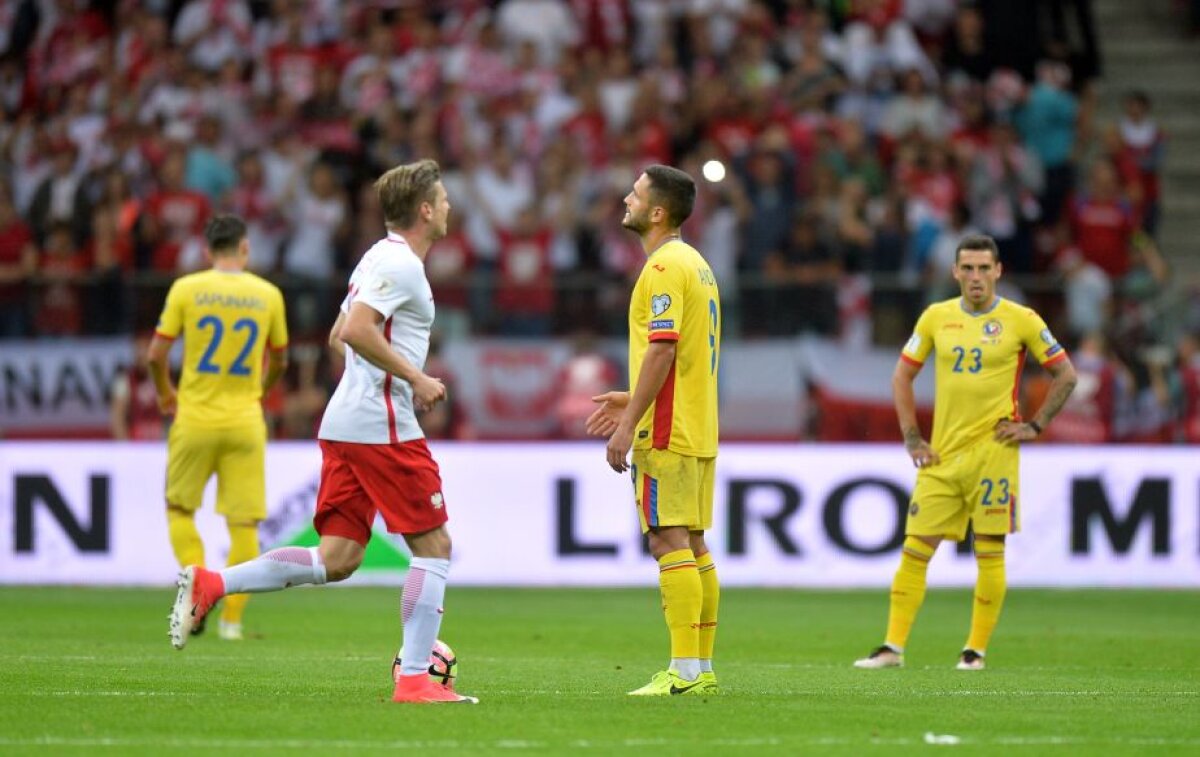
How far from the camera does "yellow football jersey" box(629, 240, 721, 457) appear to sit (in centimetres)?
899

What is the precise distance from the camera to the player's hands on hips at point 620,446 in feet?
28.8

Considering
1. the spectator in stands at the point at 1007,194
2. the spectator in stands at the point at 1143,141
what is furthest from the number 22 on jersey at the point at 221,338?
the spectator in stands at the point at 1143,141

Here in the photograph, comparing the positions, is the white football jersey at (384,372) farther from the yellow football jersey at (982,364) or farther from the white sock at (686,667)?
the yellow football jersey at (982,364)

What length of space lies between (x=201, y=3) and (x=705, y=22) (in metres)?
5.82

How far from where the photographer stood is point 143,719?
Result: 8.01m

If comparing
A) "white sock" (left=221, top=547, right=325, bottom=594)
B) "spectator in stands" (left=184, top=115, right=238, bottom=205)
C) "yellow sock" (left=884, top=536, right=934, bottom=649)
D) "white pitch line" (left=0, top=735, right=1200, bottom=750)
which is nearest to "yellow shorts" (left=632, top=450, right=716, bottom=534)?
"white sock" (left=221, top=547, right=325, bottom=594)

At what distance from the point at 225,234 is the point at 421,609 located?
4.93 metres

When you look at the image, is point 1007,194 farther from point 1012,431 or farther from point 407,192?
point 407,192

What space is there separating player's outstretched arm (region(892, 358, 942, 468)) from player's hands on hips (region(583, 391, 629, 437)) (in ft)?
9.51

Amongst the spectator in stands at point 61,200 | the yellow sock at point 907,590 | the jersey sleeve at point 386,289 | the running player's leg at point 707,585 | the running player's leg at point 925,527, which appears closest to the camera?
the jersey sleeve at point 386,289

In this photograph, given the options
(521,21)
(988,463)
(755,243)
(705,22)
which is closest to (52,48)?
(521,21)

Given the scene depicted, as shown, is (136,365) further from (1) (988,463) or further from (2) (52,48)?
(1) (988,463)

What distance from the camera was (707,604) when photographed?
941 centimetres

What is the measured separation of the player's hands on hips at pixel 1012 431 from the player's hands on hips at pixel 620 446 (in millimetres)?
3559
